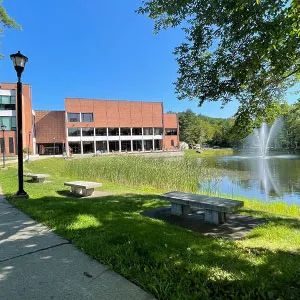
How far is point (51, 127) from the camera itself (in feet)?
194

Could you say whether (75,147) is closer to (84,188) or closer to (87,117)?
(87,117)

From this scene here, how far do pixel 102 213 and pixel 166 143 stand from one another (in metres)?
65.7

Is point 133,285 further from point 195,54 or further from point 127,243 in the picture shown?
point 195,54

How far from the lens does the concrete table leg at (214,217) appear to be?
17.2ft

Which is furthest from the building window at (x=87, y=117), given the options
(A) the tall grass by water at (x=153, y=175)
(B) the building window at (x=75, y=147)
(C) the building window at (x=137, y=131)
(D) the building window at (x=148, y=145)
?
(A) the tall grass by water at (x=153, y=175)

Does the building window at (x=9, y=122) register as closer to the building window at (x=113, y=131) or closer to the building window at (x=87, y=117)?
the building window at (x=87, y=117)

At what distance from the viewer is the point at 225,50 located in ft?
17.5

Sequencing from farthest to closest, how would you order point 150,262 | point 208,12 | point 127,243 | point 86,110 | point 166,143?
point 166,143, point 86,110, point 208,12, point 127,243, point 150,262

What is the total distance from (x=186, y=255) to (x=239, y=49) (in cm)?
369

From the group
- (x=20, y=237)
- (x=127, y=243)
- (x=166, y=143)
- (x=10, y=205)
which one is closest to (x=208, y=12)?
(x=127, y=243)

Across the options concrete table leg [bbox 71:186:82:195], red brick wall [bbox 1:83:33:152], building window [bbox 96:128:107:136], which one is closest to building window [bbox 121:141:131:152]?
building window [bbox 96:128:107:136]

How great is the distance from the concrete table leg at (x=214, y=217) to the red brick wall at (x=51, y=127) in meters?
57.4

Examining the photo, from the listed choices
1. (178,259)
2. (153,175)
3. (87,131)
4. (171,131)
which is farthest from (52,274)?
(171,131)

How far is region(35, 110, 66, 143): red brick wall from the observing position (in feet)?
193
